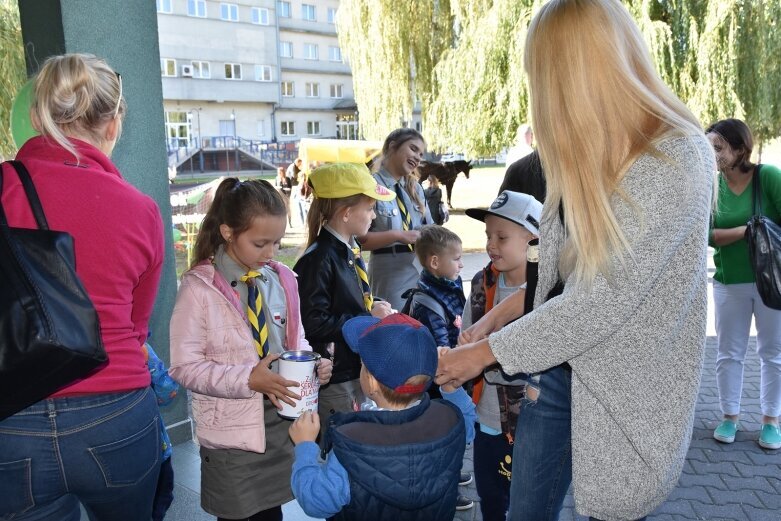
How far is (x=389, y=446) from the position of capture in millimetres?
1760

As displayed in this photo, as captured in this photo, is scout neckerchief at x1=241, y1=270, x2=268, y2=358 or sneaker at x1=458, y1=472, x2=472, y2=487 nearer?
scout neckerchief at x1=241, y1=270, x2=268, y2=358

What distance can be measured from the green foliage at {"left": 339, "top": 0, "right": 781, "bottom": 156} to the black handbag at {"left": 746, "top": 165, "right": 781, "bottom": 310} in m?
7.66

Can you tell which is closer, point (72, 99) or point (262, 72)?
point (72, 99)

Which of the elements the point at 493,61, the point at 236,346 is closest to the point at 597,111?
the point at 236,346

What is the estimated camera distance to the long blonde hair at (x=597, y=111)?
1.55m

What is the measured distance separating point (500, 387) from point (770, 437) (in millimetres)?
2748

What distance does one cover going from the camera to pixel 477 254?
43.3 feet

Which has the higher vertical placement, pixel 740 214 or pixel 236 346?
pixel 740 214

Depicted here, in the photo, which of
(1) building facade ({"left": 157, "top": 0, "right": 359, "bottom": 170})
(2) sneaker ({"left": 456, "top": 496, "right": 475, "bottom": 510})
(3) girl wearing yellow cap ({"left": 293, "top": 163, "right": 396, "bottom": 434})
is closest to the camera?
(3) girl wearing yellow cap ({"left": 293, "top": 163, "right": 396, "bottom": 434})

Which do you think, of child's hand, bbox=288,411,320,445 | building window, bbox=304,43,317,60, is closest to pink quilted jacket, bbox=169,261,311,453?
child's hand, bbox=288,411,320,445

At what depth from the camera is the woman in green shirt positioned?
425cm

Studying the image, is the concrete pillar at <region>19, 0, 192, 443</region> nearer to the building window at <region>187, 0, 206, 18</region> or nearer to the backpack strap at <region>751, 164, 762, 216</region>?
the backpack strap at <region>751, 164, 762, 216</region>

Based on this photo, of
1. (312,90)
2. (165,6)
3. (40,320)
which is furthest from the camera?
(312,90)

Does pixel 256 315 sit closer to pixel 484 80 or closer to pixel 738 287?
pixel 738 287
